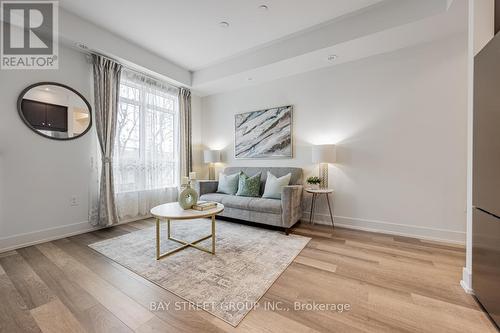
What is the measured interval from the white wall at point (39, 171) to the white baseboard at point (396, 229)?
11.9 ft

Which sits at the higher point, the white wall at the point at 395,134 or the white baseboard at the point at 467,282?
the white wall at the point at 395,134

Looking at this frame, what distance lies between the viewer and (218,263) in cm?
202

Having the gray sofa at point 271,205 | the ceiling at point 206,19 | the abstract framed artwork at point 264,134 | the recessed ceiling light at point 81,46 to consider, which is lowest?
the gray sofa at point 271,205

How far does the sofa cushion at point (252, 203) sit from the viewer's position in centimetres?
285

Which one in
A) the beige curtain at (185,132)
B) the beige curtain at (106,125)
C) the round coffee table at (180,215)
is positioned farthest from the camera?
the beige curtain at (185,132)

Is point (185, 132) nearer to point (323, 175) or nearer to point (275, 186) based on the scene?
point (275, 186)

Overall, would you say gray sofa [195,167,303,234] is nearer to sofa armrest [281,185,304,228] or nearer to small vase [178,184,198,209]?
sofa armrest [281,185,304,228]

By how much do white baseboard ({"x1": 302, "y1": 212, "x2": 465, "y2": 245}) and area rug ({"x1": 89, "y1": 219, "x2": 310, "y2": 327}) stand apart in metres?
0.87

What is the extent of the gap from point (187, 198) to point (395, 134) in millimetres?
2948

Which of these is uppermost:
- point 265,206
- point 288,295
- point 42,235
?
point 265,206

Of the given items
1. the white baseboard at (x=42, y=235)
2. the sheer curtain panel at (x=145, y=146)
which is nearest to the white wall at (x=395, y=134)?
the sheer curtain panel at (x=145, y=146)

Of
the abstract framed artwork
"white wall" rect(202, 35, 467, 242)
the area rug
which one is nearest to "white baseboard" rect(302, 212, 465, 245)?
"white wall" rect(202, 35, 467, 242)

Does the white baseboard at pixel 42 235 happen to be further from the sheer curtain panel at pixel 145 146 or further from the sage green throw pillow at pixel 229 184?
the sage green throw pillow at pixel 229 184

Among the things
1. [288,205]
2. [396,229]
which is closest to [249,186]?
[288,205]
